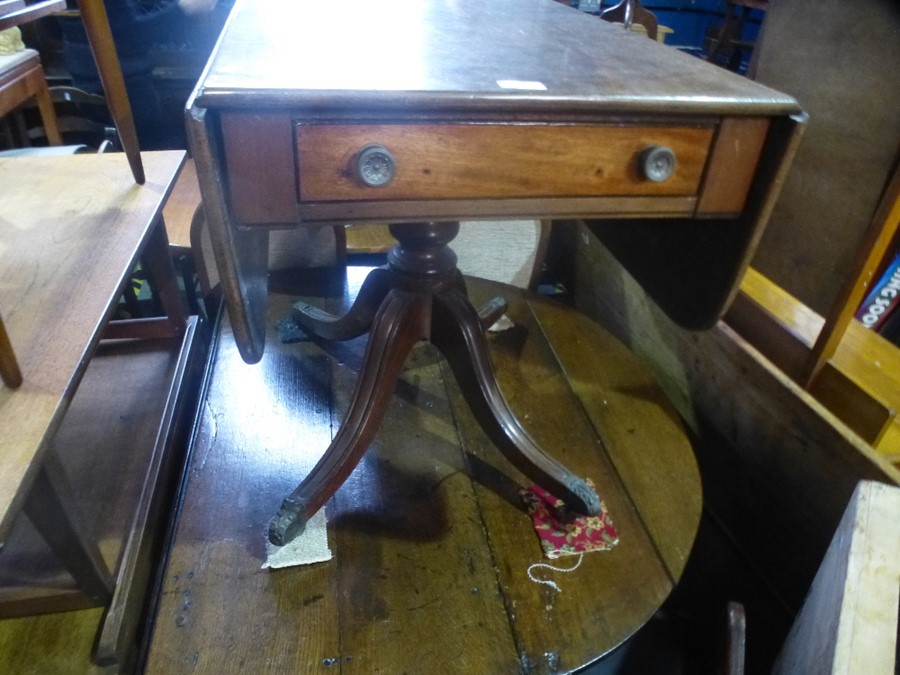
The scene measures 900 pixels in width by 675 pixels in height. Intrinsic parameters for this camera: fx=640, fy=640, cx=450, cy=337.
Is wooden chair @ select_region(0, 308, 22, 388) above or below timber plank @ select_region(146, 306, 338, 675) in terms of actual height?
above

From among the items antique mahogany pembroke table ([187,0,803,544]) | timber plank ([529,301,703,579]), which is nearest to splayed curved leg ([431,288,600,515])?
timber plank ([529,301,703,579])

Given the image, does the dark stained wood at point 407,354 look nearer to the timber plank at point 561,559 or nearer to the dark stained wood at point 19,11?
the timber plank at point 561,559

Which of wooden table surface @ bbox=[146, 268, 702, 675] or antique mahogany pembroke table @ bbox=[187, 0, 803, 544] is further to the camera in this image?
wooden table surface @ bbox=[146, 268, 702, 675]

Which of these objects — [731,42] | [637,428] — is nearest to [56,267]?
[637,428]

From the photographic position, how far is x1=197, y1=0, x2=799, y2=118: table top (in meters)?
0.55

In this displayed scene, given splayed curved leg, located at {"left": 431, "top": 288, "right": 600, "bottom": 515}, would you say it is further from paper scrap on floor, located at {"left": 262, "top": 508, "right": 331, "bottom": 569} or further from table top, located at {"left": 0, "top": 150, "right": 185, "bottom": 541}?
table top, located at {"left": 0, "top": 150, "right": 185, "bottom": 541}

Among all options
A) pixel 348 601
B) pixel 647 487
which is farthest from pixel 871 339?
pixel 348 601

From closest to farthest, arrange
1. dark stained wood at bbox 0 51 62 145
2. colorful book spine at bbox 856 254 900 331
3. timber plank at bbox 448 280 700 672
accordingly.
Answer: timber plank at bbox 448 280 700 672, colorful book spine at bbox 856 254 900 331, dark stained wood at bbox 0 51 62 145

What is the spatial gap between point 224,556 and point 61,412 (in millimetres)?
303

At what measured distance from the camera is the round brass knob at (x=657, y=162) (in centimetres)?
63

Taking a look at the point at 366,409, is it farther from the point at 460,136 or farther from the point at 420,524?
the point at 460,136

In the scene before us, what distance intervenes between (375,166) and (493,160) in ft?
0.37

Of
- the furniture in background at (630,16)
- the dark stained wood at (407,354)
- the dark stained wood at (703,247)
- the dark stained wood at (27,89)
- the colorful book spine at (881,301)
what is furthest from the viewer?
the dark stained wood at (27,89)

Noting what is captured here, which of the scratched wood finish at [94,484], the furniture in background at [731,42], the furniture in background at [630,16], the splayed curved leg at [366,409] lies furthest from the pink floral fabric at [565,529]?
the furniture in background at [731,42]
